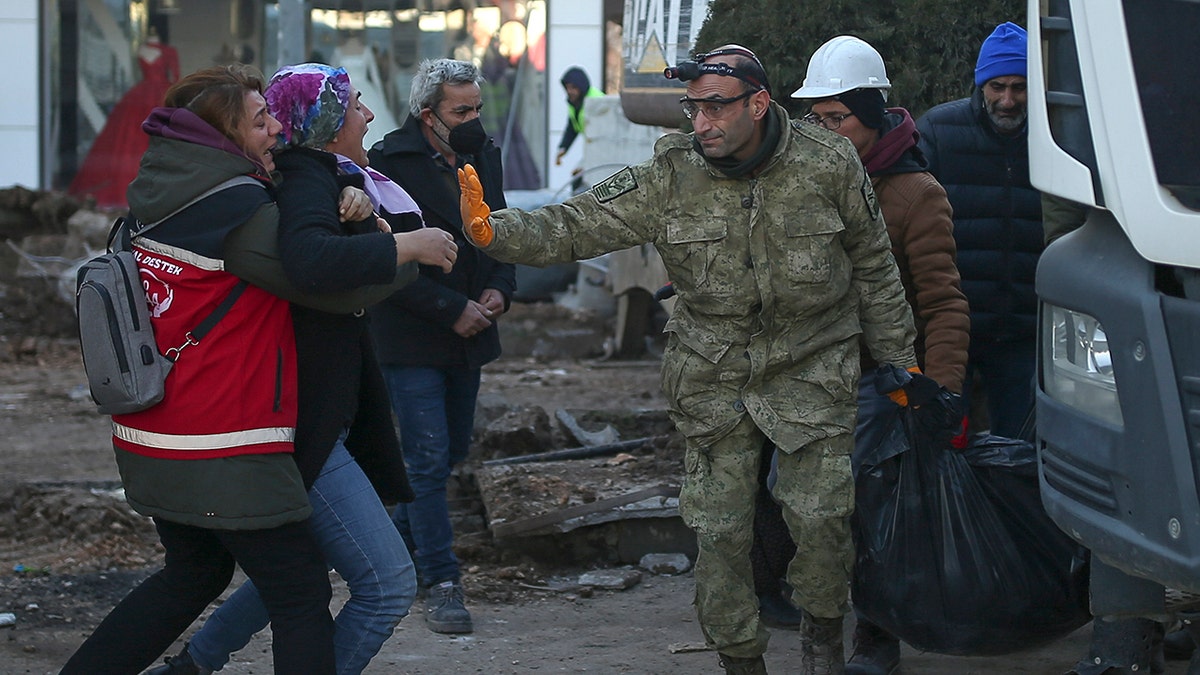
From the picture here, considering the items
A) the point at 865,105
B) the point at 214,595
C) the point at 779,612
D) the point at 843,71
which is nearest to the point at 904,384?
the point at 865,105

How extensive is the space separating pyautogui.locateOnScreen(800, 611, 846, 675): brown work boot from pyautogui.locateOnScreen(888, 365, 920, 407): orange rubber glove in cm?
61

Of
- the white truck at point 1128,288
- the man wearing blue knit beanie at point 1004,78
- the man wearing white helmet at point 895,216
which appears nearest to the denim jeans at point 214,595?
the man wearing white helmet at point 895,216

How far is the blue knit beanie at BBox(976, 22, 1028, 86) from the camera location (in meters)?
4.49

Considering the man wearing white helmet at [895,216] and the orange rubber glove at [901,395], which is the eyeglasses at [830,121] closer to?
the man wearing white helmet at [895,216]

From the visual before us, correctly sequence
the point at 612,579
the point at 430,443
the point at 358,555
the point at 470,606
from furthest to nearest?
the point at 612,579 → the point at 470,606 → the point at 430,443 → the point at 358,555

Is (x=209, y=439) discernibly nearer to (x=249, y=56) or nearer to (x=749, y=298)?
(x=749, y=298)

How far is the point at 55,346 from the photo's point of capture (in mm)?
10992

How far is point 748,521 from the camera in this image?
12.9ft

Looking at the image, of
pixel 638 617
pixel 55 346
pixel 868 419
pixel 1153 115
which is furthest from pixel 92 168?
pixel 1153 115

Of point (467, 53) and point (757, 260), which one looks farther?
point (467, 53)

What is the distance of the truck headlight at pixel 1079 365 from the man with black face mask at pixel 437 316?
2.03 metres

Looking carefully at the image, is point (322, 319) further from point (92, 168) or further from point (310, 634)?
point (92, 168)

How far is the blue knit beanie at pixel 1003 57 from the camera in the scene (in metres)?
4.49

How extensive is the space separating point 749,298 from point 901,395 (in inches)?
21.1
